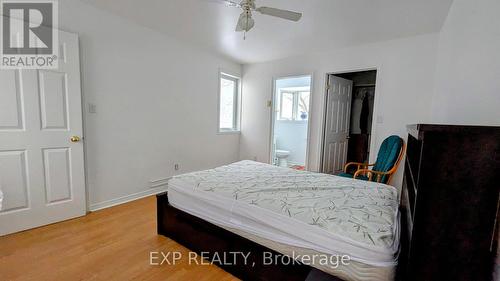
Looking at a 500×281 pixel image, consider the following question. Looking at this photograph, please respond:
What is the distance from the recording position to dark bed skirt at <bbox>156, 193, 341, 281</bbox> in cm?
134

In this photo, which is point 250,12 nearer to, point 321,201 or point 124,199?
point 321,201

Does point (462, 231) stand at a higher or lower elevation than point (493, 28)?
lower

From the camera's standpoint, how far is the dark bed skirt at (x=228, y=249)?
1.34m

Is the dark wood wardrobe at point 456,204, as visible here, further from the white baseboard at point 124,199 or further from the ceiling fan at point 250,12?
the white baseboard at point 124,199

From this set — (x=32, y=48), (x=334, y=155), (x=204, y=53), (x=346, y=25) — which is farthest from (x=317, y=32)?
(x=32, y=48)

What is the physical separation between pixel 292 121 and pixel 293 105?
42 cm

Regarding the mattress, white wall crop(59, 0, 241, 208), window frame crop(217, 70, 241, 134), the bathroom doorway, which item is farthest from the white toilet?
the mattress

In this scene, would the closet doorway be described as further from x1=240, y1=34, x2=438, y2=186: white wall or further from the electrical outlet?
the electrical outlet

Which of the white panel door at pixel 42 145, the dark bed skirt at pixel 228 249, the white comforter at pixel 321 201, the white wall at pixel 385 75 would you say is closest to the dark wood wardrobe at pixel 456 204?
the white comforter at pixel 321 201

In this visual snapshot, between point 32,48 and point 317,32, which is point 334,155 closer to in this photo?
point 317,32

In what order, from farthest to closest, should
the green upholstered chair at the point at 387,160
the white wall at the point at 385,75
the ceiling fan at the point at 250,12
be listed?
1. the white wall at the point at 385,75
2. the green upholstered chair at the point at 387,160
3. the ceiling fan at the point at 250,12

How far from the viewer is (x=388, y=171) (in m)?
2.64

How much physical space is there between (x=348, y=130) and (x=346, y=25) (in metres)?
2.19

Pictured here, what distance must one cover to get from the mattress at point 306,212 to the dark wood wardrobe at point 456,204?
216 millimetres
